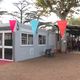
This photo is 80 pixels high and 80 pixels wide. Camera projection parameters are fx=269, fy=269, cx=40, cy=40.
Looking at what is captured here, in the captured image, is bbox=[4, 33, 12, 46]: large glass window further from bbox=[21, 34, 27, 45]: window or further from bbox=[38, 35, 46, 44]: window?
bbox=[38, 35, 46, 44]: window

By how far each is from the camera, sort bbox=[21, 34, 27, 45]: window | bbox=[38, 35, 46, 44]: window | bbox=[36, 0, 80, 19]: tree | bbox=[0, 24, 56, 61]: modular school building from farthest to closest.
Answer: bbox=[36, 0, 80, 19]: tree, bbox=[38, 35, 46, 44]: window, bbox=[21, 34, 27, 45]: window, bbox=[0, 24, 56, 61]: modular school building

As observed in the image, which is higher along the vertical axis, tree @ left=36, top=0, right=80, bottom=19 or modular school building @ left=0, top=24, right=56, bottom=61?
tree @ left=36, top=0, right=80, bottom=19

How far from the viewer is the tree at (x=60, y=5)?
27672 mm

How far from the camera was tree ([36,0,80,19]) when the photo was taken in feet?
90.8

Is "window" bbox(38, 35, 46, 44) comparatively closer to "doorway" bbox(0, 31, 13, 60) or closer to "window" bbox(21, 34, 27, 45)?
"window" bbox(21, 34, 27, 45)

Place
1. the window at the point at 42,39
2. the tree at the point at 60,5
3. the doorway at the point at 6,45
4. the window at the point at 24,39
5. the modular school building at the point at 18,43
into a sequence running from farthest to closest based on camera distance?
1. the tree at the point at 60,5
2. the window at the point at 42,39
3. the window at the point at 24,39
4. the doorway at the point at 6,45
5. the modular school building at the point at 18,43

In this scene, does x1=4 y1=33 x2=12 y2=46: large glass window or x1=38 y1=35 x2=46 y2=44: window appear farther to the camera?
x1=38 y1=35 x2=46 y2=44: window

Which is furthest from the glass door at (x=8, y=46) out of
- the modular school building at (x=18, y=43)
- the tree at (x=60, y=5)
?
Answer: the tree at (x=60, y=5)

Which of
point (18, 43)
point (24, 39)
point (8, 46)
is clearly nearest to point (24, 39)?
point (24, 39)

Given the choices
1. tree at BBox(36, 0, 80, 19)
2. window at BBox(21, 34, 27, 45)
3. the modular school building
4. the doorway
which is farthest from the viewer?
tree at BBox(36, 0, 80, 19)

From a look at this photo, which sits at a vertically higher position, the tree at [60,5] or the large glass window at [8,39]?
the tree at [60,5]

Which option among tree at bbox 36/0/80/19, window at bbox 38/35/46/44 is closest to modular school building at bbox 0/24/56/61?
window at bbox 38/35/46/44

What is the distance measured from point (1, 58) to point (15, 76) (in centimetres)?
747

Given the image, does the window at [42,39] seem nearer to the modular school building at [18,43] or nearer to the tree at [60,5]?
the modular school building at [18,43]
